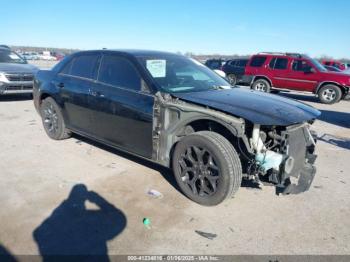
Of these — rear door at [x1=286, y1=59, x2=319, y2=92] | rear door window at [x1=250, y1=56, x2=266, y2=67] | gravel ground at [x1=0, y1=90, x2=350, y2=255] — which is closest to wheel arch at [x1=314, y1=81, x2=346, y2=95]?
rear door at [x1=286, y1=59, x2=319, y2=92]

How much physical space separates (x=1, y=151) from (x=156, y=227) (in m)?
3.50

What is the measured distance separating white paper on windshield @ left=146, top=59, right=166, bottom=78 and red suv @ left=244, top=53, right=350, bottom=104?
10.3 metres

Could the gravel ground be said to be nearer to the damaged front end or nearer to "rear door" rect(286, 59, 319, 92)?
the damaged front end

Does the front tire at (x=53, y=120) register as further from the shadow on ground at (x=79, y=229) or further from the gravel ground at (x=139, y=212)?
the shadow on ground at (x=79, y=229)

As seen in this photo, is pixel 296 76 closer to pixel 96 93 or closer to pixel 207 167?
pixel 96 93

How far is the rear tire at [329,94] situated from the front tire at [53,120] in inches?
419

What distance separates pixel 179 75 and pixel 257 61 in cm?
1097

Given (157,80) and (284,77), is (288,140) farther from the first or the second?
(284,77)

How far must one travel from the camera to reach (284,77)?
13516 mm

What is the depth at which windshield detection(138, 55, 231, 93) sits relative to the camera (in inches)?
161

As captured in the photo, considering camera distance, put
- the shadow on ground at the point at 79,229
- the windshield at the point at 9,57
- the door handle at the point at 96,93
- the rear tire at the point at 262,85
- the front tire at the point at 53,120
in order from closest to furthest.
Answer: the shadow on ground at the point at 79,229 → the door handle at the point at 96,93 → the front tire at the point at 53,120 → the windshield at the point at 9,57 → the rear tire at the point at 262,85

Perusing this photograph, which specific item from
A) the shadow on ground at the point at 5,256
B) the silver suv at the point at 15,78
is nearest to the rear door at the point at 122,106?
the shadow on ground at the point at 5,256

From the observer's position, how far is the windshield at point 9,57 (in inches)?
420

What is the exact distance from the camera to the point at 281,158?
11.0 feet
